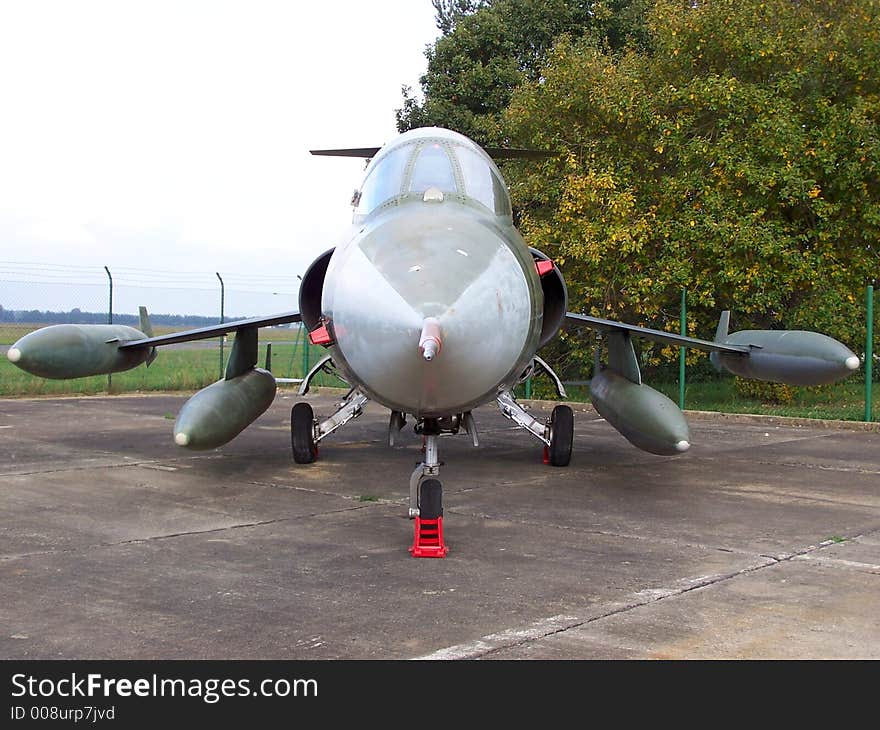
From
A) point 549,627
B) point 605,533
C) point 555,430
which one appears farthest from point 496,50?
point 549,627

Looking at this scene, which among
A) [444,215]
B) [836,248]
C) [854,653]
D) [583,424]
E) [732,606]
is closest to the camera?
[854,653]

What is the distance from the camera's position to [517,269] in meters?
5.93

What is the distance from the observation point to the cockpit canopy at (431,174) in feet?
23.6

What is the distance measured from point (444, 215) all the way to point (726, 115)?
→ 41.7ft

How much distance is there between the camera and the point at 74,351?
9.48 metres

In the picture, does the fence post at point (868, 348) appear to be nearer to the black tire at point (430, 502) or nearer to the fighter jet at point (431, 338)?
the fighter jet at point (431, 338)

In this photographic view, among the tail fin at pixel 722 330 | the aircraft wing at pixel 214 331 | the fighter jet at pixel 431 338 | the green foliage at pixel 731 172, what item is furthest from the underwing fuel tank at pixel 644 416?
the green foliage at pixel 731 172

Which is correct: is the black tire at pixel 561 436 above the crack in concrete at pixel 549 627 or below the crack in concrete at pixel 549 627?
above

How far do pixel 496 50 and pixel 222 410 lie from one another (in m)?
19.6

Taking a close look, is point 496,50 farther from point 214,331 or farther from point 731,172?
point 214,331

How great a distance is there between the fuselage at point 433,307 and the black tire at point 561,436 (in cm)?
393

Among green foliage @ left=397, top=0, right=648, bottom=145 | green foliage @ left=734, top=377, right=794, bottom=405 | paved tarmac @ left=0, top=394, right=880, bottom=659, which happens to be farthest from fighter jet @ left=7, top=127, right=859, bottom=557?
green foliage @ left=397, top=0, right=648, bottom=145
